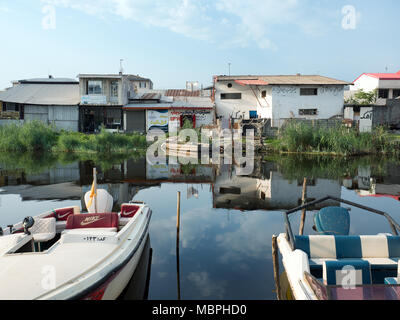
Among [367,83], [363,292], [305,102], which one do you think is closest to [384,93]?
[367,83]

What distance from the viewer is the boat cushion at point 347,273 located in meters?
5.25

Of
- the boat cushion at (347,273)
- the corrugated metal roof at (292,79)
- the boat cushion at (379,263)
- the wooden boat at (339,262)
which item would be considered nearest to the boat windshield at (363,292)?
the wooden boat at (339,262)

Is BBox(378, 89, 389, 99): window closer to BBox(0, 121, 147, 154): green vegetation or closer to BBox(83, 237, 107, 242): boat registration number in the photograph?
BBox(0, 121, 147, 154): green vegetation

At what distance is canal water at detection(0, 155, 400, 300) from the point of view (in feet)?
23.8

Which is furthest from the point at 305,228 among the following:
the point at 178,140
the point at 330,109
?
the point at 330,109

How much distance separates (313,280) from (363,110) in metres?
33.5

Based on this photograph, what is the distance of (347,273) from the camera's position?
5.39 metres

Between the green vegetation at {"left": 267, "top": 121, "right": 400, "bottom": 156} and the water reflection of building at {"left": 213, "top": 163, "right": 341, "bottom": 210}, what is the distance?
8.59m

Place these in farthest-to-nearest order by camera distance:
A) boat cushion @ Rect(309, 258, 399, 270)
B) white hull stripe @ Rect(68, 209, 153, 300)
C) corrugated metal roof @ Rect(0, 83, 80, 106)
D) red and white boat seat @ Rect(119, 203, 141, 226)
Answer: corrugated metal roof @ Rect(0, 83, 80, 106) → red and white boat seat @ Rect(119, 203, 141, 226) → boat cushion @ Rect(309, 258, 399, 270) → white hull stripe @ Rect(68, 209, 153, 300)

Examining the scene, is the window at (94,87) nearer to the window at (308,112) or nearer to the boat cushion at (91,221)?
the window at (308,112)

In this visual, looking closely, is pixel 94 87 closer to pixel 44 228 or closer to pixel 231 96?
pixel 231 96

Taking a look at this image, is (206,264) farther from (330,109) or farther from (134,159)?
(330,109)

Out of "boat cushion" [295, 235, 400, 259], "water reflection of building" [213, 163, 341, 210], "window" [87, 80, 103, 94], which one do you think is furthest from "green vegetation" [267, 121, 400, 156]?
"boat cushion" [295, 235, 400, 259]

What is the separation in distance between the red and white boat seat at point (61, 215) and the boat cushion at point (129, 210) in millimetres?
1153
